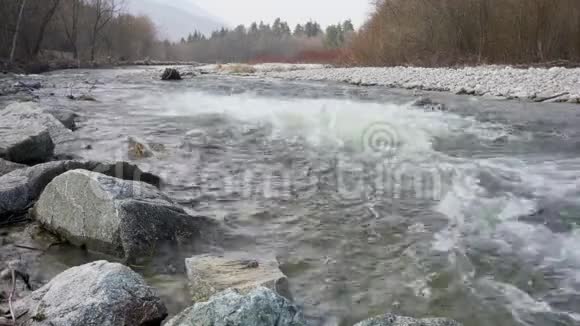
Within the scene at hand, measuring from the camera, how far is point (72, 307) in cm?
219

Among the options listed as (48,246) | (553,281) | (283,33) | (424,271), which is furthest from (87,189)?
(283,33)

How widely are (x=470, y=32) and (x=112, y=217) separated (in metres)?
20.0

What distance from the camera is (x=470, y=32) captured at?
20.4m

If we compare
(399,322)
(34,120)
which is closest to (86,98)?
(34,120)

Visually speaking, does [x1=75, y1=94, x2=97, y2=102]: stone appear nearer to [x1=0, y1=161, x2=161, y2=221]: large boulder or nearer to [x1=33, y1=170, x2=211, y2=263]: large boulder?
[x1=0, y1=161, x2=161, y2=221]: large boulder

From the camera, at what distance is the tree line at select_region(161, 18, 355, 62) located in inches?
3526

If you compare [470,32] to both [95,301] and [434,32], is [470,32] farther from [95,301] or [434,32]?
[95,301]

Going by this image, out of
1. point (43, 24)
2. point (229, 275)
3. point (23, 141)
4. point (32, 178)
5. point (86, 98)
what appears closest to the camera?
point (229, 275)

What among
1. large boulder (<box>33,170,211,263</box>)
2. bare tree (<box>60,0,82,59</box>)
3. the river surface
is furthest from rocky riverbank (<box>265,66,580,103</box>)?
bare tree (<box>60,0,82,59</box>)

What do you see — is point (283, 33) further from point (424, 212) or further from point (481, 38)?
point (424, 212)

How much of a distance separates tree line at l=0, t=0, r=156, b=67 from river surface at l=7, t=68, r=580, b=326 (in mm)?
20758

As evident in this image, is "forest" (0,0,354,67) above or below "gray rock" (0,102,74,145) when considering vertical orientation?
above

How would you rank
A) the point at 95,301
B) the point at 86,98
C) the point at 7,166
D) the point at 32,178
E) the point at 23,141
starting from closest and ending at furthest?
the point at 95,301
the point at 32,178
the point at 7,166
the point at 23,141
the point at 86,98

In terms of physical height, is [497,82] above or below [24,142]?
above
